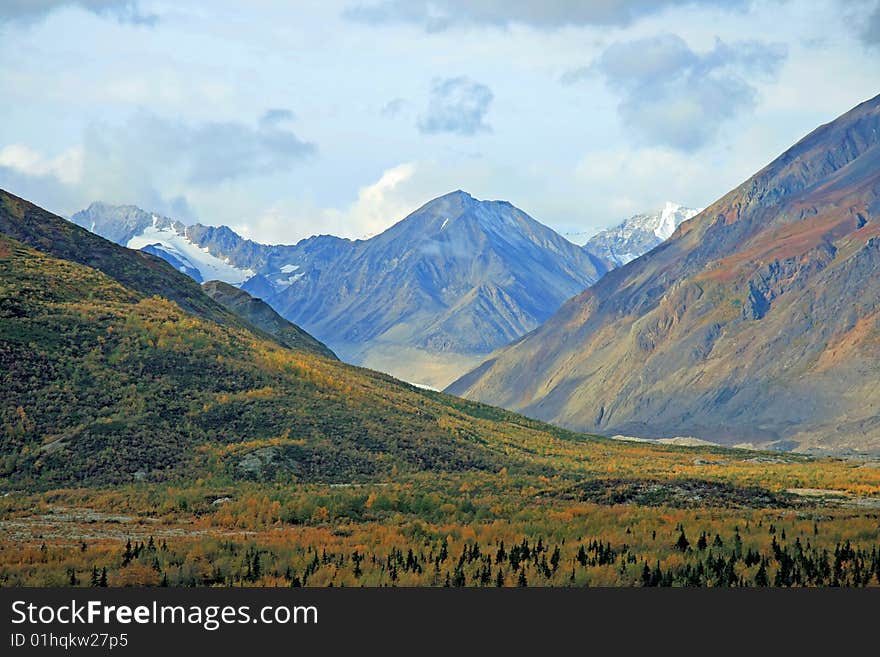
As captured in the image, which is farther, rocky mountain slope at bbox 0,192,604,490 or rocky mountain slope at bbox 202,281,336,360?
rocky mountain slope at bbox 202,281,336,360

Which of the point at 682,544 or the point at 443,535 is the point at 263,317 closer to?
the point at 443,535

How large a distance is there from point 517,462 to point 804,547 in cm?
5650

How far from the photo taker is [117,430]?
243 ft

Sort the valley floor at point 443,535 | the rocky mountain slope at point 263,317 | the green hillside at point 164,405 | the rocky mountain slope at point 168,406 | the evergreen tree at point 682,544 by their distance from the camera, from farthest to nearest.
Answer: the rocky mountain slope at point 263,317 < the green hillside at point 164,405 < the rocky mountain slope at point 168,406 < the evergreen tree at point 682,544 < the valley floor at point 443,535

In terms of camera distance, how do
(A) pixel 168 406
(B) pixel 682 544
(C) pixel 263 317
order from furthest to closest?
(C) pixel 263 317
(A) pixel 168 406
(B) pixel 682 544

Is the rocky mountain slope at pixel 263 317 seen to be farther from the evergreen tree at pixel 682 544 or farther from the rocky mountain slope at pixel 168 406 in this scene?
the evergreen tree at pixel 682 544

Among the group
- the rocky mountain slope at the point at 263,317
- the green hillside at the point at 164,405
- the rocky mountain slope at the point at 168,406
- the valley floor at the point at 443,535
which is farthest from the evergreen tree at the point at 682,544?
the rocky mountain slope at the point at 263,317

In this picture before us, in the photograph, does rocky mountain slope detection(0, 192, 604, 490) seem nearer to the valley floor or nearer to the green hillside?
the green hillside

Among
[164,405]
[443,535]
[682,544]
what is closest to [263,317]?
[164,405]

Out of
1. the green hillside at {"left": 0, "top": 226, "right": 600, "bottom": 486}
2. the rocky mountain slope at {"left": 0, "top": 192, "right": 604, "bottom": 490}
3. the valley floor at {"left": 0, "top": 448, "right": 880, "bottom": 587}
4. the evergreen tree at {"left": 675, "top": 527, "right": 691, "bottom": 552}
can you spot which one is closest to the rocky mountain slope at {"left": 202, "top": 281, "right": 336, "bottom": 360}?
the rocky mountain slope at {"left": 0, "top": 192, "right": 604, "bottom": 490}

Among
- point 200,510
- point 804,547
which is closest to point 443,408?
point 200,510

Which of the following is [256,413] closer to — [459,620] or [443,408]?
[443,408]

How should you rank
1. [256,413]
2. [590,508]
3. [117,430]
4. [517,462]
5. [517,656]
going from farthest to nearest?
[517,462], [256,413], [117,430], [590,508], [517,656]

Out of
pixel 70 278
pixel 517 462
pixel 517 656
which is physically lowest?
pixel 517 656
